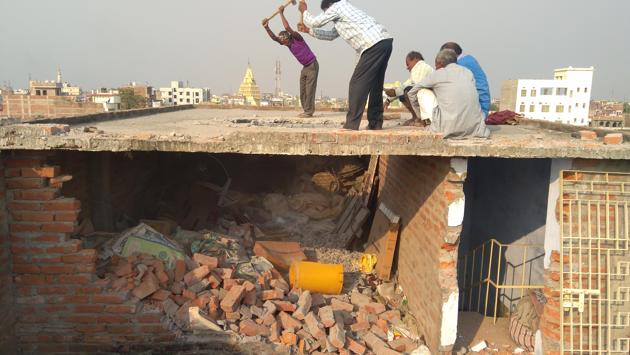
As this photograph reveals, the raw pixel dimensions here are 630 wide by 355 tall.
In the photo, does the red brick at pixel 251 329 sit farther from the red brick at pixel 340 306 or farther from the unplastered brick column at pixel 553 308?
the unplastered brick column at pixel 553 308

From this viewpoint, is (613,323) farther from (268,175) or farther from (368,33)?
(268,175)

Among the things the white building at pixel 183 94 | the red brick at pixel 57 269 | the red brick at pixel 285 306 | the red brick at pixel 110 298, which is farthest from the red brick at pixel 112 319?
the white building at pixel 183 94

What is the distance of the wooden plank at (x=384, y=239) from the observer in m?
6.04

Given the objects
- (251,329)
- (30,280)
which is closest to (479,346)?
(251,329)

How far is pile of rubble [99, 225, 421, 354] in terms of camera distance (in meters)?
4.34

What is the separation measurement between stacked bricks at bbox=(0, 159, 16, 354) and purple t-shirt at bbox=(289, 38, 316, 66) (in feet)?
14.9

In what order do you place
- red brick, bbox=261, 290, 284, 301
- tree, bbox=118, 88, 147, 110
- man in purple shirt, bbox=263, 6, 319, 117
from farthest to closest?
→ tree, bbox=118, 88, 147, 110, man in purple shirt, bbox=263, 6, 319, 117, red brick, bbox=261, 290, 284, 301

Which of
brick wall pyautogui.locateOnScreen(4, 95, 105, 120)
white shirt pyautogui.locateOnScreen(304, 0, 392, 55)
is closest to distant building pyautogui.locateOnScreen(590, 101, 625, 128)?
white shirt pyautogui.locateOnScreen(304, 0, 392, 55)

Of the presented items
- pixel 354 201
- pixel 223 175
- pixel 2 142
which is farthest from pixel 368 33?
pixel 223 175

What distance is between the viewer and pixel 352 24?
465cm

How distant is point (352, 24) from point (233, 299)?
10.4 ft

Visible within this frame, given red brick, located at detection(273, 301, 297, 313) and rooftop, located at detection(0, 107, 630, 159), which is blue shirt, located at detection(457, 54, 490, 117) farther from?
red brick, located at detection(273, 301, 297, 313)

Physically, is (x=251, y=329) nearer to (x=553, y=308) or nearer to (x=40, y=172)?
(x=40, y=172)

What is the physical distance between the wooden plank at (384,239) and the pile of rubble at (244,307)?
41.9 inches
